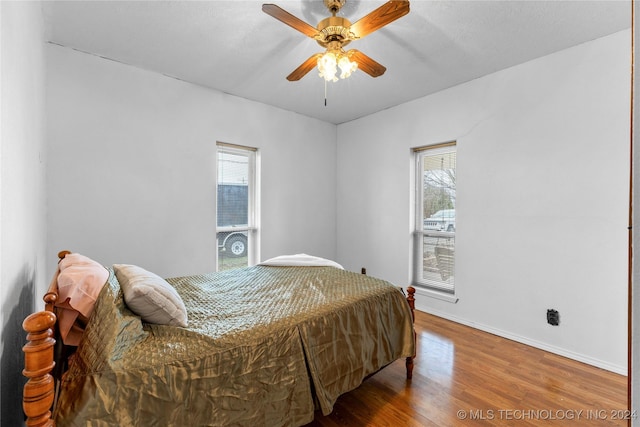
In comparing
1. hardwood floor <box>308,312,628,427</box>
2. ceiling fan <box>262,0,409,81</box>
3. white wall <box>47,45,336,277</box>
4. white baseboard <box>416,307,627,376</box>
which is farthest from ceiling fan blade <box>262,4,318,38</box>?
white baseboard <box>416,307,627,376</box>

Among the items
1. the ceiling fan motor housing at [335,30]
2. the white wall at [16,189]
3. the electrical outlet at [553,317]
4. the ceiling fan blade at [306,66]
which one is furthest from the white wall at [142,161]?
the electrical outlet at [553,317]

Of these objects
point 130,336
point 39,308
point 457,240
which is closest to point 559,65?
point 457,240

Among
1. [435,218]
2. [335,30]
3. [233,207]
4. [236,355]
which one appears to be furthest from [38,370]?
[435,218]

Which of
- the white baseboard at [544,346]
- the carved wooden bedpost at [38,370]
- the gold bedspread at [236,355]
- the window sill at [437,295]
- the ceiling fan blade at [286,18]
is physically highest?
the ceiling fan blade at [286,18]

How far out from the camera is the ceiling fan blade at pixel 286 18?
1.57m

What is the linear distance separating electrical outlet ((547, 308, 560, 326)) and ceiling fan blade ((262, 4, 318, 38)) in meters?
3.10

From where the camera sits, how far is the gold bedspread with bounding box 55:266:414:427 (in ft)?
3.44

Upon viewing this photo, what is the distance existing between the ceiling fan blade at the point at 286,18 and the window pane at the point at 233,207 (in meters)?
2.12

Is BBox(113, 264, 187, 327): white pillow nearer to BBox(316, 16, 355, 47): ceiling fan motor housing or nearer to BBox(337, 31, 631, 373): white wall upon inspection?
BBox(316, 16, 355, 47): ceiling fan motor housing

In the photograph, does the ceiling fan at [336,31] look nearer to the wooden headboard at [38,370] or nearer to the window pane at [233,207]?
the wooden headboard at [38,370]

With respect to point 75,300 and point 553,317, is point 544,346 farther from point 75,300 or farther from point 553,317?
point 75,300

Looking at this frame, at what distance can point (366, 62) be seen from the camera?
210cm

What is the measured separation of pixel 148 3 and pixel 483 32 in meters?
2.54

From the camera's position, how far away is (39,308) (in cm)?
205
